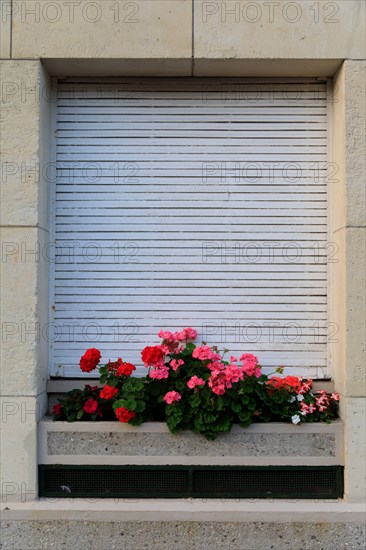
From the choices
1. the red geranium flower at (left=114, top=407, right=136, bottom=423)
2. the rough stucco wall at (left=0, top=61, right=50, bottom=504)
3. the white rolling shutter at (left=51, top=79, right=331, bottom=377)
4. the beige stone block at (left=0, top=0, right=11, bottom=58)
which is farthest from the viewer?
the white rolling shutter at (left=51, top=79, right=331, bottom=377)

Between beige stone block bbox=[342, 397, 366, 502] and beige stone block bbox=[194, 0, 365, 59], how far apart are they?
2615 millimetres

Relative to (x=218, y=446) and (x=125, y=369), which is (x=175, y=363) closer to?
(x=125, y=369)

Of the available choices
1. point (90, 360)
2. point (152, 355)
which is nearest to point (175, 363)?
point (152, 355)

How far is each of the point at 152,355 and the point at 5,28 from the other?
8.84 feet

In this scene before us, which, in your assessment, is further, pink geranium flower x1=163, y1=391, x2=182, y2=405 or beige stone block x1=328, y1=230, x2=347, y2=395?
beige stone block x1=328, y1=230, x2=347, y2=395

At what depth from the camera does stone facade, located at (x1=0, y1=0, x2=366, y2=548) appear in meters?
4.38

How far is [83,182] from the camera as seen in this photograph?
189 inches

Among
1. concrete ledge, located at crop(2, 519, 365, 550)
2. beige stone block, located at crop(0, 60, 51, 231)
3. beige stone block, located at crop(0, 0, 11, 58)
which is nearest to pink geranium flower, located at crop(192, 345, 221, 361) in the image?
concrete ledge, located at crop(2, 519, 365, 550)

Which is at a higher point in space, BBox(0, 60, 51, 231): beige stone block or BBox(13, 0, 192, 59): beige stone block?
BBox(13, 0, 192, 59): beige stone block

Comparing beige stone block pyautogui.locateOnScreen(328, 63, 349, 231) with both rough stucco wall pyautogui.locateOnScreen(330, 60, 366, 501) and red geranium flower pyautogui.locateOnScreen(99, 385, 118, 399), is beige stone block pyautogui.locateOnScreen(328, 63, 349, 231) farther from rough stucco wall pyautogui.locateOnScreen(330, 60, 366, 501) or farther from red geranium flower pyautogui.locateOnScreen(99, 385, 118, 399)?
red geranium flower pyautogui.locateOnScreen(99, 385, 118, 399)

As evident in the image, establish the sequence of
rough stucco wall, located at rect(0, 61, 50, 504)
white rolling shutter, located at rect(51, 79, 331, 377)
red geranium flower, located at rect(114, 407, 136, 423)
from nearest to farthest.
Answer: red geranium flower, located at rect(114, 407, 136, 423), rough stucco wall, located at rect(0, 61, 50, 504), white rolling shutter, located at rect(51, 79, 331, 377)

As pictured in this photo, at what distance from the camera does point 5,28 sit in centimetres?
443

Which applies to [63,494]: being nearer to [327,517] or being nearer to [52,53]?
[327,517]

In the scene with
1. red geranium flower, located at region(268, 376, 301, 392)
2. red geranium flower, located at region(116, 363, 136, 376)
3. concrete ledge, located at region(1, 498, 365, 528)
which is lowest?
concrete ledge, located at region(1, 498, 365, 528)
